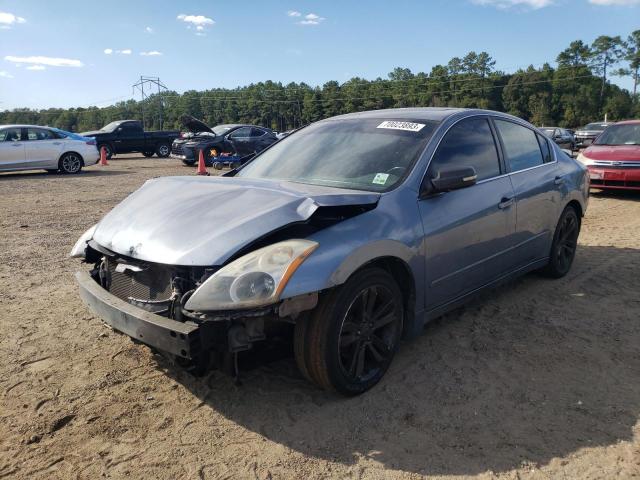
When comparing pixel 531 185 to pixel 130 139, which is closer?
pixel 531 185

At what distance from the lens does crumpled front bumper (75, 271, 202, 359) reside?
8.33ft

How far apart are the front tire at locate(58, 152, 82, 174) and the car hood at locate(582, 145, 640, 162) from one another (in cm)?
1366

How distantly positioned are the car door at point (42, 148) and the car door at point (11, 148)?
16cm

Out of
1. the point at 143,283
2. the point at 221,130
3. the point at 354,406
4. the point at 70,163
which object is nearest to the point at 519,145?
the point at 354,406

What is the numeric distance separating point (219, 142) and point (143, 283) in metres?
15.7

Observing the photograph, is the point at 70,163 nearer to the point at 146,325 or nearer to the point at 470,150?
the point at 470,150

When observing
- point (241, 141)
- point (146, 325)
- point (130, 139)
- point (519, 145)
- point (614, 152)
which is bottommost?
point (146, 325)

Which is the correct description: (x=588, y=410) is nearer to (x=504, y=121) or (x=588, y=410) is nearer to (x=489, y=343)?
(x=489, y=343)

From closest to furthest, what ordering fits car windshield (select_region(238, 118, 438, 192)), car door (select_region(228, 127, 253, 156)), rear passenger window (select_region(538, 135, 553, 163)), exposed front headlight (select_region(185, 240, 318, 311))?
exposed front headlight (select_region(185, 240, 318, 311)) → car windshield (select_region(238, 118, 438, 192)) → rear passenger window (select_region(538, 135, 553, 163)) → car door (select_region(228, 127, 253, 156))

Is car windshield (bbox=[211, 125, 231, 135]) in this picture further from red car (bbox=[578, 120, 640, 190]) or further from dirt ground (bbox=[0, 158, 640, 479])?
dirt ground (bbox=[0, 158, 640, 479])

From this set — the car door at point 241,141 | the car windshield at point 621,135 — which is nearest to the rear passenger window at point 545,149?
the car windshield at point 621,135

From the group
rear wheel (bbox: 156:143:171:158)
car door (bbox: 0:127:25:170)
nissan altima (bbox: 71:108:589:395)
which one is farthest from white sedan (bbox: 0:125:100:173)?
nissan altima (bbox: 71:108:589:395)

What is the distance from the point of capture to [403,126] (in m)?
3.88

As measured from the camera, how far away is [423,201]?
3.43m
